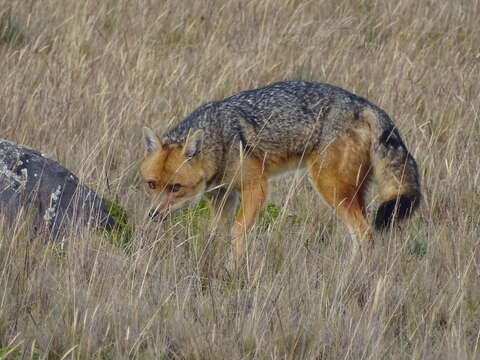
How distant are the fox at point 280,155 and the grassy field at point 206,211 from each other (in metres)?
0.15

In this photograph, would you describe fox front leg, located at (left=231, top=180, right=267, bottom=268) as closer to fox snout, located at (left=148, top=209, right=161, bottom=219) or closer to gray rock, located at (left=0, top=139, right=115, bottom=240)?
fox snout, located at (left=148, top=209, right=161, bottom=219)

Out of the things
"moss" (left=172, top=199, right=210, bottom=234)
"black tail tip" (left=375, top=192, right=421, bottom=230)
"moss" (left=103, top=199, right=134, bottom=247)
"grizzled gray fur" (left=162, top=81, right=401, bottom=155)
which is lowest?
"moss" (left=172, top=199, right=210, bottom=234)

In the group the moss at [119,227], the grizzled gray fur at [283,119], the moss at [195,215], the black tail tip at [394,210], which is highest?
the grizzled gray fur at [283,119]

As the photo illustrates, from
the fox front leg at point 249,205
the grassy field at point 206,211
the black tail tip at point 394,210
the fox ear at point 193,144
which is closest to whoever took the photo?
the grassy field at point 206,211

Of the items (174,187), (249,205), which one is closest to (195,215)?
(174,187)

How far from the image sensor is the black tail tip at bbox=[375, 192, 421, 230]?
214 inches

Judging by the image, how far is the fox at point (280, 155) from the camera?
588cm

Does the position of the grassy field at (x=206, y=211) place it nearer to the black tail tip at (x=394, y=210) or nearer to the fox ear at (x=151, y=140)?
the black tail tip at (x=394, y=210)

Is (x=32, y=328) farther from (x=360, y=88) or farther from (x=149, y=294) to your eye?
(x=360, y=88)

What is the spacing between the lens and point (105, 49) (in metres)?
8.72

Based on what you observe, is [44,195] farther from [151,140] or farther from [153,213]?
[151,140]

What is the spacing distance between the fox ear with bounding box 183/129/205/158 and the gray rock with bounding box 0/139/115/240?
0.75m

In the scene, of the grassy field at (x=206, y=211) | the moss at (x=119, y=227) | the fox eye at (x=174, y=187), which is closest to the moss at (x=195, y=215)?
the grassy field at (x=206, y=211)

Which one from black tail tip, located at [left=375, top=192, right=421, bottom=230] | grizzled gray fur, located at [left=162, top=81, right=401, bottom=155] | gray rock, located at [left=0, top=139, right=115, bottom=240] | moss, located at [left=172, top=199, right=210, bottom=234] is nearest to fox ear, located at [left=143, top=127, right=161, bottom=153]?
grizzled gray fur, located at [left=162, top=81, right=401, bottom=155]
